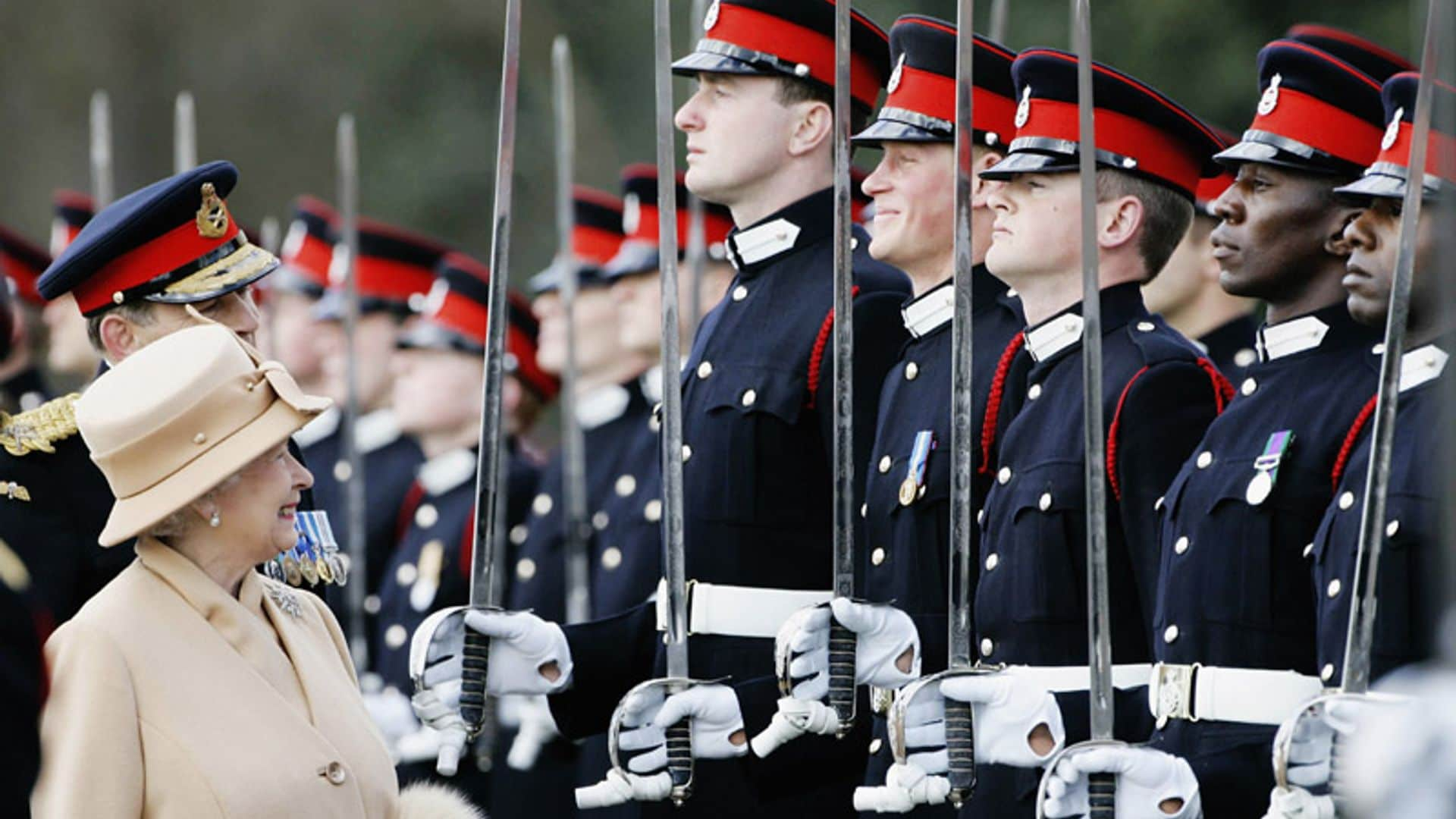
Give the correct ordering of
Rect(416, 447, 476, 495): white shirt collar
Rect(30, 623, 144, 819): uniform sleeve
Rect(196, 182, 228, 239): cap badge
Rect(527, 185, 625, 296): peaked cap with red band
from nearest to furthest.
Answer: Rect(30, 623, 144, 819): uniform sleeve < Rect(196, 182, 228, 239): cap badge < Rect(416, 447, 476, 495): white shirt collar < Rect(527, 185, 625, 296): peaked cap with red band

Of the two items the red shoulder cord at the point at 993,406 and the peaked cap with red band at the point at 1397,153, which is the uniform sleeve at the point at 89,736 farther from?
the peaked cap with red band at the point at 1397,153

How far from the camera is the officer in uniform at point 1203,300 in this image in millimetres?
8016

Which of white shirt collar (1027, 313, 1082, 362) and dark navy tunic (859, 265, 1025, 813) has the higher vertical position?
white shirt collar (1027, 313, 1082, 362)

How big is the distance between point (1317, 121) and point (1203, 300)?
112 inches

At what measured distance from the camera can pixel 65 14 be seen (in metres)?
22.7

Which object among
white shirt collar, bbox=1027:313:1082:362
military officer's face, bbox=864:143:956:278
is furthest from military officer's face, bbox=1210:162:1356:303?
military officer's face, bbox=864:143:956:278

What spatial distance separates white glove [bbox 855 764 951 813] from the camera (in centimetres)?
486

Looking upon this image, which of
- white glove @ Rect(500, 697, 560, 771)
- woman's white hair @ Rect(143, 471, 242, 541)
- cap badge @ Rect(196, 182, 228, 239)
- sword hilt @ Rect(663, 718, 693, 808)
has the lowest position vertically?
white glove @ Rect(500, 697, 560, 771)

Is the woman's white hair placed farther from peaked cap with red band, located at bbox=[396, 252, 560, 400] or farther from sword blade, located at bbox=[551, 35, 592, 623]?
peaked cap with red band, located at bbox=[396, 252, 560, 400]

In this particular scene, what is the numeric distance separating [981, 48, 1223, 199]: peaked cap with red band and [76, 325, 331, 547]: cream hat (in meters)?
1.88

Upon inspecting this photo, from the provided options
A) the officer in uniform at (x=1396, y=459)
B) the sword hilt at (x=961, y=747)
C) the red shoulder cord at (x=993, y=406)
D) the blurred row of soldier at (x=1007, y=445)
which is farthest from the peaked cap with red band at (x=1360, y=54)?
the sword hilt at (x=961, y=747)

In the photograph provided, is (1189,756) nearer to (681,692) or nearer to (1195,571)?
(1195,571)

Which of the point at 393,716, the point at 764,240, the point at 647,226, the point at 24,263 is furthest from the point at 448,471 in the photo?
the point at 764,240

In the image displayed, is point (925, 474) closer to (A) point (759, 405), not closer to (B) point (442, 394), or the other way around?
(A) point (759, 405)
